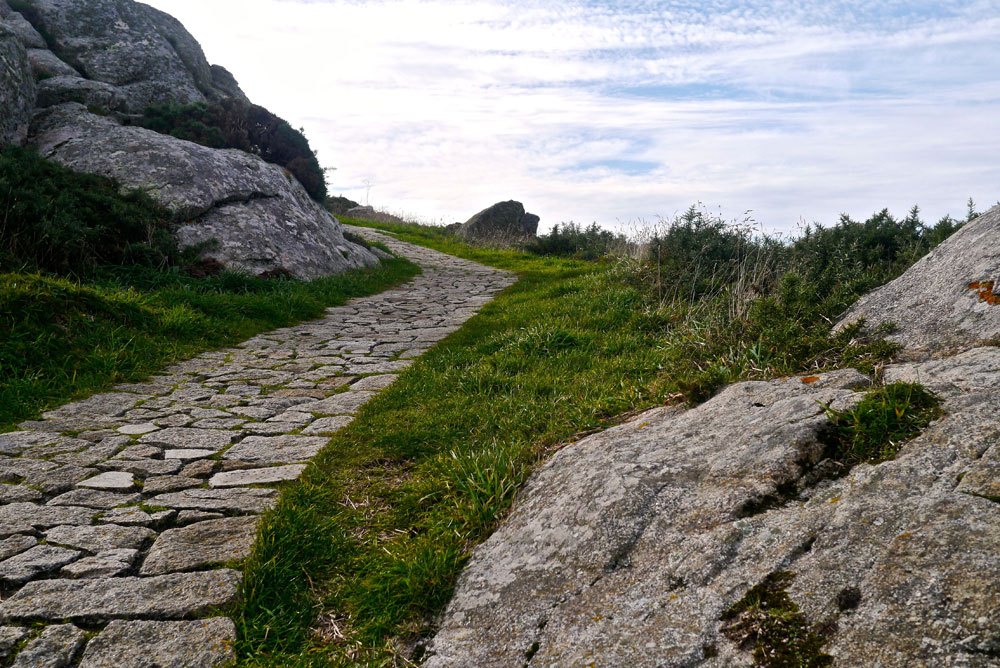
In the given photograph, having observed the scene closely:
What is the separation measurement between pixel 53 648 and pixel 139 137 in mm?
11459

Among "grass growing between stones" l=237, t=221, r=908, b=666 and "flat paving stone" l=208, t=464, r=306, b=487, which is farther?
"flat paving stone" l=208, t=464, r=306, b=487

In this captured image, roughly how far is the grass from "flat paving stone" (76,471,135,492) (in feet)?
4.55

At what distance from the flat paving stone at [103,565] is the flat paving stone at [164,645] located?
1.45 feet

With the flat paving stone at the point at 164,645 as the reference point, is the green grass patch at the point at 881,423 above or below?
above

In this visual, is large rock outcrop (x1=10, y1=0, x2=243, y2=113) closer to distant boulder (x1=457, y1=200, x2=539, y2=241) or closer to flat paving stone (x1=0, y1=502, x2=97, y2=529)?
distant boulder (x1=457, y1=200, x2=539, y2=241)

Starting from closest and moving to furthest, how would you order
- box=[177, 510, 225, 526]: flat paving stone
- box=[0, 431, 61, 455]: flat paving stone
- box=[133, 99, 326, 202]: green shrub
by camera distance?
box=[177, 510, 225, 526]: flat paving stone < box=[0, 431, 61, 455]: flat paving stone < box=[133, 99, 326, 202]: green shrub

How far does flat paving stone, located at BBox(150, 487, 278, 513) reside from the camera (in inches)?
146

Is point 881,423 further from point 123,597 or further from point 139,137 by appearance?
point 139,137

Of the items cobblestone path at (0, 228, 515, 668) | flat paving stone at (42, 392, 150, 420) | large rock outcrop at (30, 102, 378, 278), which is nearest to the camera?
cobblestone path at (0, 228, 515, 668)

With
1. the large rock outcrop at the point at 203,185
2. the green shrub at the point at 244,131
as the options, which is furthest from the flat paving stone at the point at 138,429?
the green shrub at the point at 244,131

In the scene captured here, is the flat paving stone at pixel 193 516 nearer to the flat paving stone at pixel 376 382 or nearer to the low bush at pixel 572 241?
the flat paving stone at pixel 376 382

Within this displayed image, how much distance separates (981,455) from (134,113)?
16.3 metres

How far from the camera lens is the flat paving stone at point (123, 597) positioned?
8.87 ft

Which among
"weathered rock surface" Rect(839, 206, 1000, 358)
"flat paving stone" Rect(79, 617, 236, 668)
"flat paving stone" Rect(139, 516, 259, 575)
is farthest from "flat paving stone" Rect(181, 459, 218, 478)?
"weathered rock surface" Rect(839, 206, 1000, 358)
